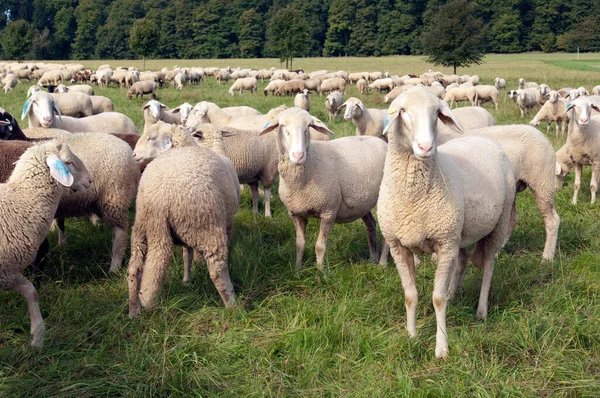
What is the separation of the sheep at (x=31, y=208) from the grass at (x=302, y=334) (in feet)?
0.98

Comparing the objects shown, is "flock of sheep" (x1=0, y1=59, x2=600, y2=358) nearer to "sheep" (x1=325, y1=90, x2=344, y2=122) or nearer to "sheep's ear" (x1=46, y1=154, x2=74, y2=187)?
"sheep's ear" (x1=46, y1=154, x2=74, y2=187)

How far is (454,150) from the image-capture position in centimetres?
424

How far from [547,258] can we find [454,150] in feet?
5.81

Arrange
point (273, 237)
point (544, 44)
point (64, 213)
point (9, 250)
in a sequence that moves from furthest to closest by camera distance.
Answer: point (544, 44)
point (273, 237)
point (64, 213)
point (9, 250)

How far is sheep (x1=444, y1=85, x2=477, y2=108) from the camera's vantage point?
21.4m

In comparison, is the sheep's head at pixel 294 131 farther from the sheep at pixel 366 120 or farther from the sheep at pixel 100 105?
the sheep at pixel 100 105

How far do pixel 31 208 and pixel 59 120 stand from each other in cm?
505

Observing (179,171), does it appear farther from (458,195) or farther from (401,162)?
(458,195)

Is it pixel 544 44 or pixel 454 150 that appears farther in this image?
pixel 544 44

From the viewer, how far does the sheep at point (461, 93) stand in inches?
843

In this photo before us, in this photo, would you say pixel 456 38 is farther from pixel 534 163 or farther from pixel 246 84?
pixel 534 163

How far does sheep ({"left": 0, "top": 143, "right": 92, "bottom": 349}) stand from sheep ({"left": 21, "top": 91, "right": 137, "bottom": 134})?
4.27 metres

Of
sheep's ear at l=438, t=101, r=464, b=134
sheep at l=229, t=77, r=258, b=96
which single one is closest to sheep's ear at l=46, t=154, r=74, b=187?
sheep's ear at l=438, t=101, r=464, b=134

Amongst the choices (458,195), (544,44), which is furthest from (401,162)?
(544,44)
